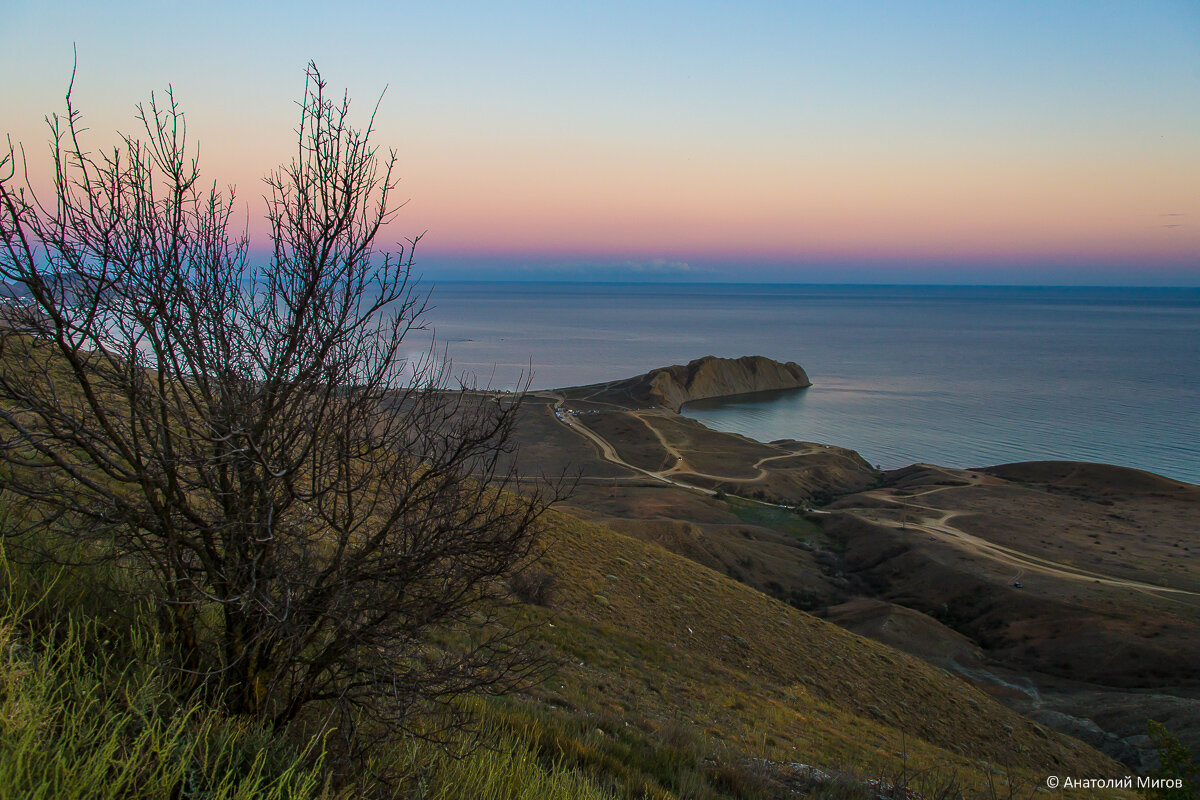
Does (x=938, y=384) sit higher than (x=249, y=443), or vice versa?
(x=249, y=443)

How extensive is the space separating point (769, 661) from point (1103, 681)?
52.1 feet

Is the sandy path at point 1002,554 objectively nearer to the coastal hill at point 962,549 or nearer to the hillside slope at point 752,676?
the coastal hill at point 962,549

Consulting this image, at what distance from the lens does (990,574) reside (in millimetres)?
31750

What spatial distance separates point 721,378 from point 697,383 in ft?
19.7

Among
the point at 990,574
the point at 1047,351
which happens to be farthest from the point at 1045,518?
the point at 1047,351

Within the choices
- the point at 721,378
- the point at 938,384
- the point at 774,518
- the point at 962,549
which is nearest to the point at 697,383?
the point at 721,378

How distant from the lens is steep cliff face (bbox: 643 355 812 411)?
8769 cm

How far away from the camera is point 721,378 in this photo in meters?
97.2

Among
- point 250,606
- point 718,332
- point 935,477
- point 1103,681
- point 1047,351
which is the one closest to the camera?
point 250,606

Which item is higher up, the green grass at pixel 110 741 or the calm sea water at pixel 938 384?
the green grass at pixel 110 741

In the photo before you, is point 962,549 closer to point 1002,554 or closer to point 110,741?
point 1002,554

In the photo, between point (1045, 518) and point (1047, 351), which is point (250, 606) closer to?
point (1045, 518)

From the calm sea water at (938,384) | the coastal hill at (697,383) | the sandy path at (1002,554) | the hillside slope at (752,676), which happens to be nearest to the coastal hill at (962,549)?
the sandy path at (1002,554)

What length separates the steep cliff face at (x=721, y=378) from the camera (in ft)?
288
